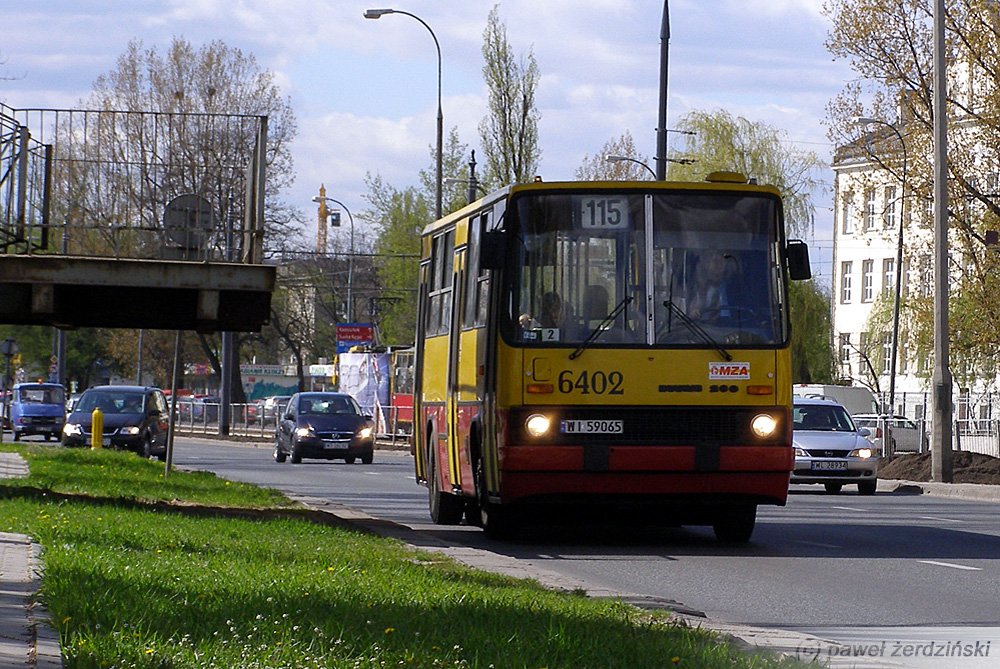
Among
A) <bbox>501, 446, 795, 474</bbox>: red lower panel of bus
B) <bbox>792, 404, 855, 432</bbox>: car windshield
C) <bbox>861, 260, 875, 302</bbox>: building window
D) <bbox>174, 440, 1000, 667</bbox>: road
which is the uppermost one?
<bbox>861, 260, 875, 302</bbox>: building window

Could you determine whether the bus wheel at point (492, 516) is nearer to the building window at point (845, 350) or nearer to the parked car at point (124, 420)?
the parked car at point (124, 420)

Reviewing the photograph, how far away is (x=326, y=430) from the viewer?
40.4 meters

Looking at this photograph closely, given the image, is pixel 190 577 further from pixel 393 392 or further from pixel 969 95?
pixel 393 392

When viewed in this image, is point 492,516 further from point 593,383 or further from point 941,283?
point 941,283

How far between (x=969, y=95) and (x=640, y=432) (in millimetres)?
26980

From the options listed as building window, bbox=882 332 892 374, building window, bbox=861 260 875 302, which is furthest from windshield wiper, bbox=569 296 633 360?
building window, bbox=861 260 875 302

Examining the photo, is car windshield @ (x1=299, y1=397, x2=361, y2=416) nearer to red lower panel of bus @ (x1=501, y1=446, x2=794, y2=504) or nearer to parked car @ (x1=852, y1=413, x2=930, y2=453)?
parked car @ (x1=852, y1=413, x2=930, y2=453)

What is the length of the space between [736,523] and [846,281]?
73023 millimetres

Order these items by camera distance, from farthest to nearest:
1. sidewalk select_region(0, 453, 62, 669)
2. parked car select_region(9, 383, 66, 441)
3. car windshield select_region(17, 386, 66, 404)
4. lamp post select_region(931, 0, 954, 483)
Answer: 1. car windshield select_region(17, 386, 66, 404)
2. parked car select_region(9, 383, 66, 441)
3. lamp post select_region(931, 0, 954, 483)
4. sidewalk select_region(0, 453, 62, 669)

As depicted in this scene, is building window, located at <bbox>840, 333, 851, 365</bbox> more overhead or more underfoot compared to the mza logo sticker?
more overhead

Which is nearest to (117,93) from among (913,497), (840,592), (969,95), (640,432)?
(969,95)

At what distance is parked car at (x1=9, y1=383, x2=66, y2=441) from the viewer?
182 feet

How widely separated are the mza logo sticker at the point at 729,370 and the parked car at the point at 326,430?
25.1m

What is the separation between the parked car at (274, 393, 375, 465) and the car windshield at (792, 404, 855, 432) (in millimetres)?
12049
